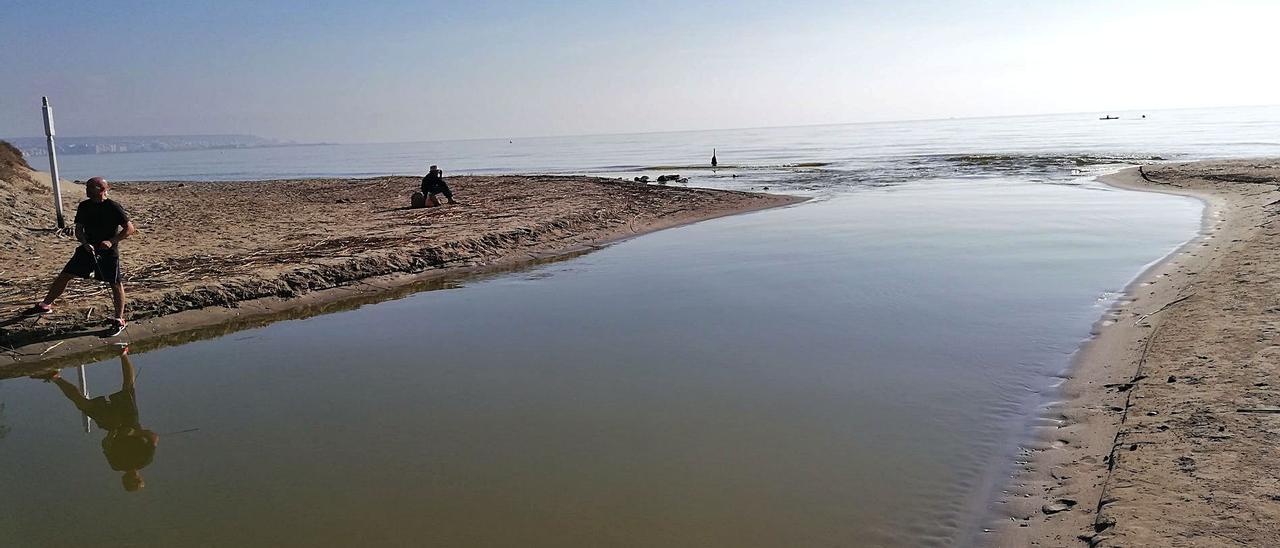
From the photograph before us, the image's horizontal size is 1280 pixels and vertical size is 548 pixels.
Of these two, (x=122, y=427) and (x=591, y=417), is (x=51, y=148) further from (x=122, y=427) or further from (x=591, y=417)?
(x=591, y=417)

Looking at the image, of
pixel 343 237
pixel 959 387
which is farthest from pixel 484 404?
pixel 343 237

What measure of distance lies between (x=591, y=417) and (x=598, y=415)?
0.07 meters

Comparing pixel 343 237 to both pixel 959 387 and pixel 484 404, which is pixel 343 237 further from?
pixel 959 387

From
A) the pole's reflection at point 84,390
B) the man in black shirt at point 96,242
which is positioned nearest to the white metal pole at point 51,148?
the man in black shirt at point 96,242

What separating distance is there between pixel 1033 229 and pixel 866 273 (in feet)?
20.8

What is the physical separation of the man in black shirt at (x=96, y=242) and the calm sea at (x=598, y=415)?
103 cm

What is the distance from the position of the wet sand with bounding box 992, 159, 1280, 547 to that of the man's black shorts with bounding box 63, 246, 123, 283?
→ 873 centimetres

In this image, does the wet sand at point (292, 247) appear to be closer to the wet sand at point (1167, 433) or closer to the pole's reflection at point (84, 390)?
the pole's reflection at point (84, 390)

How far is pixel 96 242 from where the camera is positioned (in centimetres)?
828

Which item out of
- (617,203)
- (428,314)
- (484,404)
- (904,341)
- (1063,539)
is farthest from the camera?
(617,203)

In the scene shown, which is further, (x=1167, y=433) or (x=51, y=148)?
(x=51, y=148)

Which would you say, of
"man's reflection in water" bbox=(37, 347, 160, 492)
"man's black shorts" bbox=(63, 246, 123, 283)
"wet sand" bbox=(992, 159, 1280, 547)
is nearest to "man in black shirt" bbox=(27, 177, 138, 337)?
"man's black shorts" bbox=(63, 246, 123, 283)

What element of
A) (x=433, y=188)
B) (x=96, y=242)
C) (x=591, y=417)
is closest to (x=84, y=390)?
(x=96, y=242)

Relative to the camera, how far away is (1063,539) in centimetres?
405
